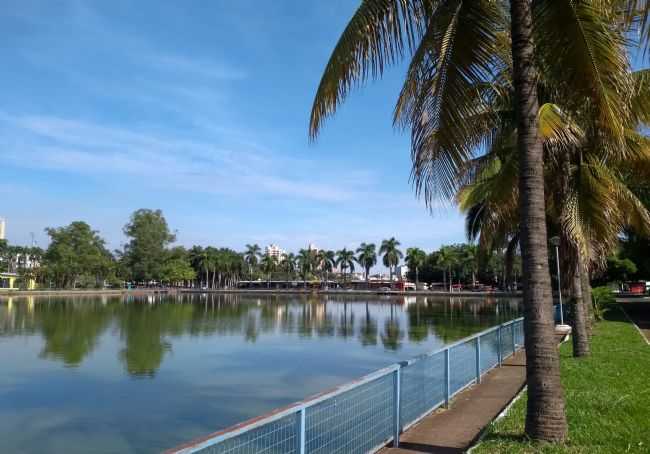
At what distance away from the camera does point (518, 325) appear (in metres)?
15.9

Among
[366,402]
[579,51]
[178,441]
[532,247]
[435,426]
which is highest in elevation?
[579,51]

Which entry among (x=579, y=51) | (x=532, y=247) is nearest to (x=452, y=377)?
(x=532, y=247)

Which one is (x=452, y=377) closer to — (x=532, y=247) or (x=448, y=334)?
(x=532, y=247)

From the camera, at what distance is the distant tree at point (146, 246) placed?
11656 centimetres

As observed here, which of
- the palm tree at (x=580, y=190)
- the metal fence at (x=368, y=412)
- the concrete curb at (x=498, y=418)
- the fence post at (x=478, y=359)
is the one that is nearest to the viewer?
the metal fence at (x=368, y=412)

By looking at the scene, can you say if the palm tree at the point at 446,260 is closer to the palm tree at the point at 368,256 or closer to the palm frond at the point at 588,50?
the palm tree at the point at 368,256

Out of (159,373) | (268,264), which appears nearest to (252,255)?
(268,264)

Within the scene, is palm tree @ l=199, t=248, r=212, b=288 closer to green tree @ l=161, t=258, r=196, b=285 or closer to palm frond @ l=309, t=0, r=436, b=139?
green tree @ l=161, t=258, r=196, b=285

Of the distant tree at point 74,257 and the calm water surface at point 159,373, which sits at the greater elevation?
the distant tree at point 74,257

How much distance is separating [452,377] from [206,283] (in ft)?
461

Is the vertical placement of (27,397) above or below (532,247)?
below

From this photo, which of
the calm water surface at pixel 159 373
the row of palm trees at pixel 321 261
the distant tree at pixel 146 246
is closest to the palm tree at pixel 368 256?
the row of palm trees at pixel 321 261

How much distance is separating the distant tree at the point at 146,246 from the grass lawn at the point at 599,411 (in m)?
112

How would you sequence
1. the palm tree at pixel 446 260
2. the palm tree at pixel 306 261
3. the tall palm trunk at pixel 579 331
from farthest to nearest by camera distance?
the palm tree at pixel 306 261 → the palm tree at pixel 446 260 → the tall palm trunk at pixel 579 331
